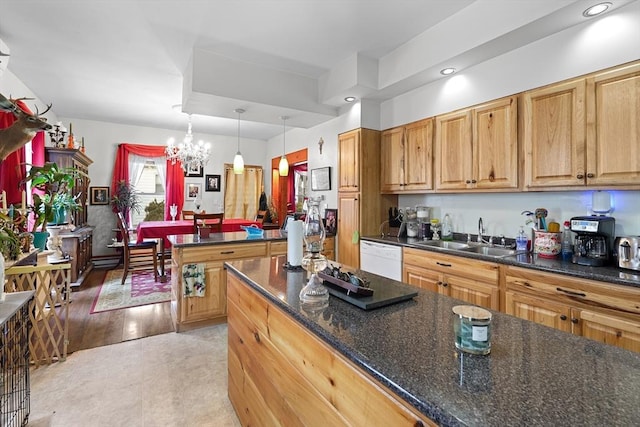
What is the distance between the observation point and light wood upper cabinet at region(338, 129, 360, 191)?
394cm

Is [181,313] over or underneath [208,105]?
underneath

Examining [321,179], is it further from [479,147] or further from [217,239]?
[479,147]

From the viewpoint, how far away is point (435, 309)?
116cm

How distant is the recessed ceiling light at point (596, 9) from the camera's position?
2.03m

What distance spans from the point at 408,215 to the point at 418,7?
6.97 feet

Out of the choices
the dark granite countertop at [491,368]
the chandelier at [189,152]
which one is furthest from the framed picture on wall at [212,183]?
the dark granite countertop at [491,368]

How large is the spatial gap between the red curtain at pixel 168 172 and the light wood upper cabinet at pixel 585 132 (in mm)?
6139

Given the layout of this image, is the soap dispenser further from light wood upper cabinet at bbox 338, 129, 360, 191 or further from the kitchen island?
the kitchen island

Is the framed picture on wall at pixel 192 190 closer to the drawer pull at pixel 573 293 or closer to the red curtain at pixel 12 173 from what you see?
the red curtain at pixel 12 173

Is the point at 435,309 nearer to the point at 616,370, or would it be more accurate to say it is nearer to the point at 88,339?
the point at 616,370

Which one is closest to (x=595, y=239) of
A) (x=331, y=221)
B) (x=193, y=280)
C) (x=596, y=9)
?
(x=596, y=9)

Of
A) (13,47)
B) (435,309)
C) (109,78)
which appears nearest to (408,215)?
(435,309)

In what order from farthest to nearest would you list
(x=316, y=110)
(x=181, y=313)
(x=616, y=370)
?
(x=316, y=110) → (x=181, y=313) → (x=616, y=370)

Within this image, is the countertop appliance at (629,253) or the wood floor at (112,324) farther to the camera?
the wood floor at (112,324)
